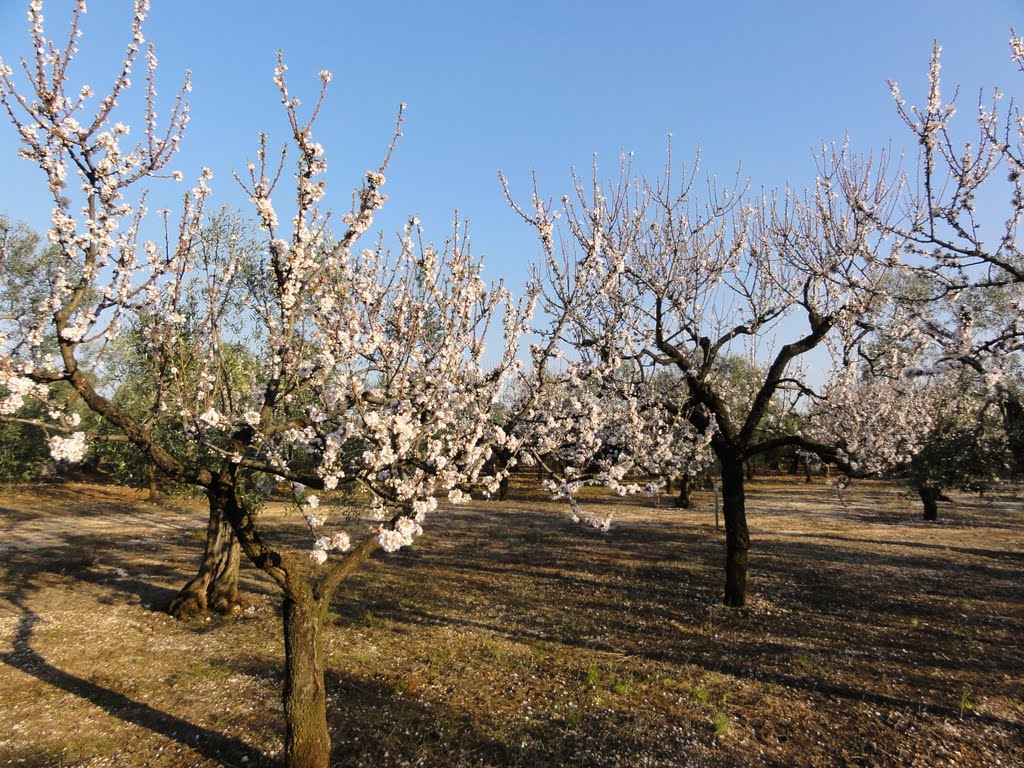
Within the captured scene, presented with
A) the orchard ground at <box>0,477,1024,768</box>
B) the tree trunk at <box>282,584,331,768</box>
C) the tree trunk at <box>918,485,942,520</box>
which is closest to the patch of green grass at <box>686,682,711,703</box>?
the orchard ground at <box>0,477,1024,768</box>

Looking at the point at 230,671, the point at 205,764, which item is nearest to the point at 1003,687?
the point at 205,764

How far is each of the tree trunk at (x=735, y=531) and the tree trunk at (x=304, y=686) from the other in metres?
9.37

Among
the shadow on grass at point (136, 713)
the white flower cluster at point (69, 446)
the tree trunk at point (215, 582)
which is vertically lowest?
the shadow on grass at point (136, 713)

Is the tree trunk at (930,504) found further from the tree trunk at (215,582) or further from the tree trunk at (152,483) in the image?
the tree trunk at (152,483)

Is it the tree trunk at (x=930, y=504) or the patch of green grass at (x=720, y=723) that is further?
the tree trunk at (x=930, y=504)

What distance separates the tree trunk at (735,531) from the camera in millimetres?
12461

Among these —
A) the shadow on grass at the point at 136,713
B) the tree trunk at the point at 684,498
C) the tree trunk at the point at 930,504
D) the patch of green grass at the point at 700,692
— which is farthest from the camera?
the tree trunk at the point at 684,498

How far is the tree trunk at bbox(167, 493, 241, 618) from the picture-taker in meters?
12.2

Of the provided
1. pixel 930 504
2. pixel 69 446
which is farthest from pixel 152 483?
pixel 930 504

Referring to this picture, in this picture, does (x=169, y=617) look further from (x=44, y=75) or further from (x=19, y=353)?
(x=44, y=75)

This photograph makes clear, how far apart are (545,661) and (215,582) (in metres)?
7.78

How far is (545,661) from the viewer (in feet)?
32.2

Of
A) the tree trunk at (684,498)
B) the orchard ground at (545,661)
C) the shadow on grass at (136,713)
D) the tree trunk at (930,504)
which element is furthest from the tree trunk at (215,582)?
the tree trunk at (930,504)

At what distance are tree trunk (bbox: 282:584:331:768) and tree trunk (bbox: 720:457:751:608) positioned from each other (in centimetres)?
937
